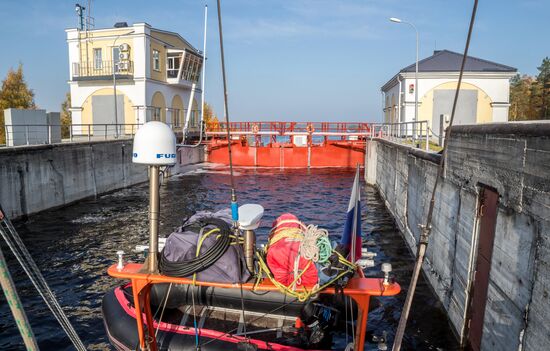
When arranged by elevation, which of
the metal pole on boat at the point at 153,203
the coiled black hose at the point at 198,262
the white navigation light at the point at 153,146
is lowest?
the coiled black hose at the point at 198,262

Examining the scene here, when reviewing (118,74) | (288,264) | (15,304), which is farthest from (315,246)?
(118,74)

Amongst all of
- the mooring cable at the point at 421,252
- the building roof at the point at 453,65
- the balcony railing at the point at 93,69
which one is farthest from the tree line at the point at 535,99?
the mooring cable at the point at 421,252

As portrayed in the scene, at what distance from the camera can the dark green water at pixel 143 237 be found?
8.81m

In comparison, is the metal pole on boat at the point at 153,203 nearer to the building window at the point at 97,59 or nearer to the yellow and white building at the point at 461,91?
the yellow and white building at the point at 461,91

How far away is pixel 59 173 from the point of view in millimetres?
20578

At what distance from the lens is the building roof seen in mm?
33156

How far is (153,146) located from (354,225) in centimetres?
281

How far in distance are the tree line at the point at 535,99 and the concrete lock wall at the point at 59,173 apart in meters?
48.8

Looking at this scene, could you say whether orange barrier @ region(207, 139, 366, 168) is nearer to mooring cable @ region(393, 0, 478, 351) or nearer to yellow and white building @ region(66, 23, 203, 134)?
yellow and white building @ region(66, 23, 203, 134)

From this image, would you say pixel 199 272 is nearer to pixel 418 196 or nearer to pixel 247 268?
pixel 247 268

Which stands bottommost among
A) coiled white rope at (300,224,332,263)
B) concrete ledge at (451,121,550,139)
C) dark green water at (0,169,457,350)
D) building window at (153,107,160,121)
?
dark green water at (0,169,457,350)

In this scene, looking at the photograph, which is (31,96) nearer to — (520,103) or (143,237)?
(143,237)

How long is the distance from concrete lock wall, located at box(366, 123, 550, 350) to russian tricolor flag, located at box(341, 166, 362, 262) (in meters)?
2.14

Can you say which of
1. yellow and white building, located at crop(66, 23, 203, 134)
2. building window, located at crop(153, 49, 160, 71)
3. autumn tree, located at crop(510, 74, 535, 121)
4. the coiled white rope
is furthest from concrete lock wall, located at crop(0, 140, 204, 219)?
autumn tree, located at crop(510, 74, 535, 121)
